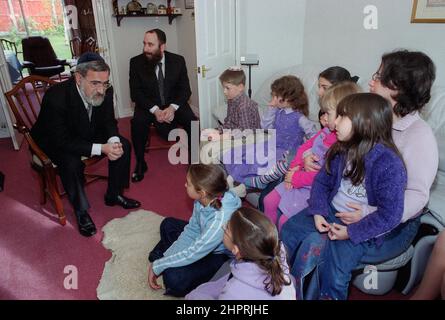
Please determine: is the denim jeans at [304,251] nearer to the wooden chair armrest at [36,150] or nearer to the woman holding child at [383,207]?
the woman holding child at [383,207]

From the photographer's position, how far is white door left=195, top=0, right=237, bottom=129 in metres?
2.94

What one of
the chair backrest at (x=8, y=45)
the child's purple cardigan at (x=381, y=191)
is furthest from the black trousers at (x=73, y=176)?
the chair backrest at (x=8, y=45)

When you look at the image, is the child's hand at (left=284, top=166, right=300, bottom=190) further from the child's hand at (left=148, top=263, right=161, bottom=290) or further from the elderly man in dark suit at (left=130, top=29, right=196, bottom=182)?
the elderly man in dark suit at (left=130, top=29, right=196, bottom=182)

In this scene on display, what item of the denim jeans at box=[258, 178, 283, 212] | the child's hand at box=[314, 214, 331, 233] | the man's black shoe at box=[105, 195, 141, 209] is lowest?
the man's black shoe at box=[105, 195, 141, 209]

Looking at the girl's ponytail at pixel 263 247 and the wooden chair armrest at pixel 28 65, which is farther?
the wooden chair armrest at pixel 28 65

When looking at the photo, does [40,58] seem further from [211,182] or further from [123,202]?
[211,182]

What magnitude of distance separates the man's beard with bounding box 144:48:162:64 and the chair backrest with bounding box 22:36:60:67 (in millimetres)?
4335

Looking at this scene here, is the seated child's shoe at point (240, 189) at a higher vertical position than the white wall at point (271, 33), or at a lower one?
lower

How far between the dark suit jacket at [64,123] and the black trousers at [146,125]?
2.02ft

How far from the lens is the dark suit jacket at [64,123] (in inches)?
93.4

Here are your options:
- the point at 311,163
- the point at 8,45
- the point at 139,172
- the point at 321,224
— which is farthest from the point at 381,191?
the point at 8,45

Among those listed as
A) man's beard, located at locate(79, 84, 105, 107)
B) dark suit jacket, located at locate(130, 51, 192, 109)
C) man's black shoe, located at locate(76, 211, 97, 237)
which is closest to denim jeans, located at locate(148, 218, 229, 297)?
man's black shoe, located at locate(76, 211, 97, 237)
